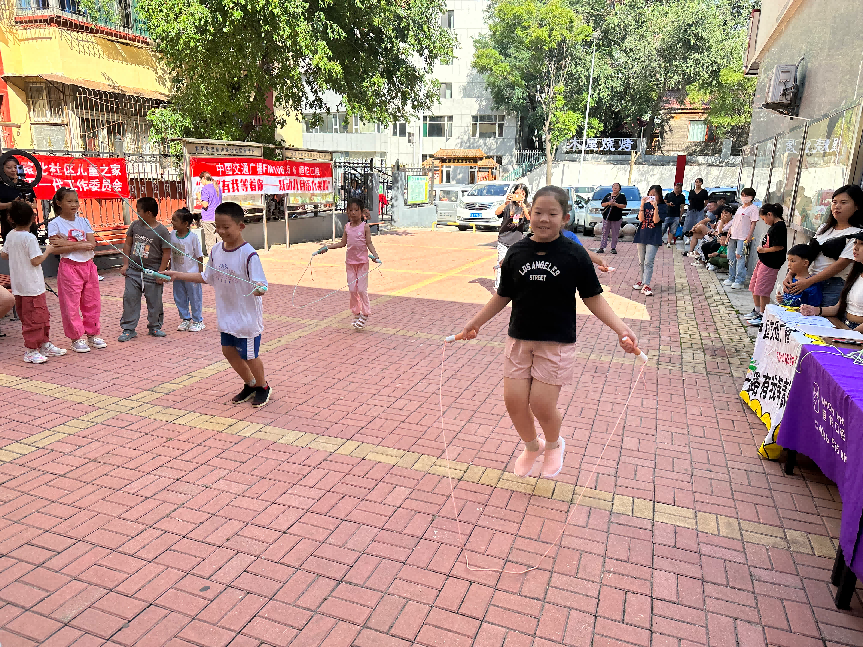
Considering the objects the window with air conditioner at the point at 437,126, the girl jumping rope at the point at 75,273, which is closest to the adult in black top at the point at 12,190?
the girl jumping rope at the point at 75,273

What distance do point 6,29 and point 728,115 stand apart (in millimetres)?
36697

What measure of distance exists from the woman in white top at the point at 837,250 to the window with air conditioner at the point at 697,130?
46783 mm

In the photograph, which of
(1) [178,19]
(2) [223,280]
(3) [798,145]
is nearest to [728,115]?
(3) [798,145]

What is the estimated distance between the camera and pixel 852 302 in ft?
15.4

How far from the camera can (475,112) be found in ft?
143

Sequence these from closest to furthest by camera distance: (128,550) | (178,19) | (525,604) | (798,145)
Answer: (525,604) < (128,550) < (798,145) < (178,19)

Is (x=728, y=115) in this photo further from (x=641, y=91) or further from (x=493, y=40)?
(x=493, y=40)

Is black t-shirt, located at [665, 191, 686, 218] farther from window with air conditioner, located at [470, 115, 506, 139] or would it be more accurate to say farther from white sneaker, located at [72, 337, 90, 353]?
window with air conditioner, located at [470, 115, 506, 139]

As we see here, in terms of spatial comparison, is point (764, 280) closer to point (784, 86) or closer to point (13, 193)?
point (784, 86)

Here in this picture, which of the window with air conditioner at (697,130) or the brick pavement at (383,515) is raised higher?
the window with air conditioner at (697,130)

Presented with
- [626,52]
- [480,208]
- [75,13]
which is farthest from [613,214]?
[626,52]

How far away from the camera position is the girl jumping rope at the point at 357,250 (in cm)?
721

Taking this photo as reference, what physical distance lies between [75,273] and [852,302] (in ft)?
24.1

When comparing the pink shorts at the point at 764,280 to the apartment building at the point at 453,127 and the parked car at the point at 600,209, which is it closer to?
the parked car at the point at 600,209
